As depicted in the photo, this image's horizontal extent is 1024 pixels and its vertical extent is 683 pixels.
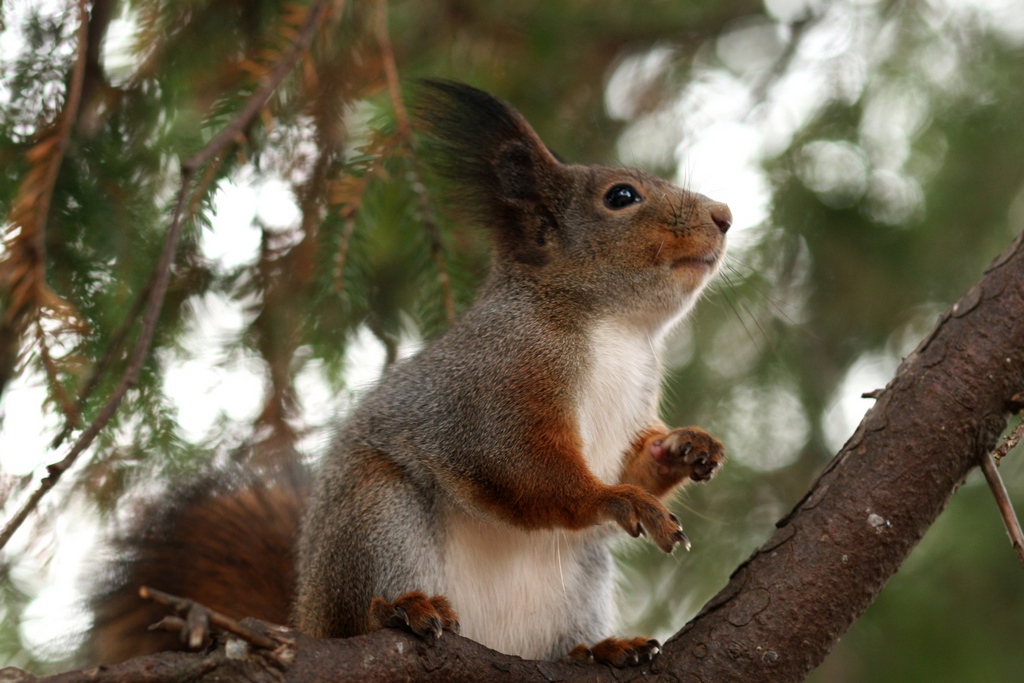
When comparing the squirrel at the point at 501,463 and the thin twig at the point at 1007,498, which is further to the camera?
the squirrel at the point at 501,463

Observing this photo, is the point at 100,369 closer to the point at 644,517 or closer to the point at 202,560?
the point at 202,560

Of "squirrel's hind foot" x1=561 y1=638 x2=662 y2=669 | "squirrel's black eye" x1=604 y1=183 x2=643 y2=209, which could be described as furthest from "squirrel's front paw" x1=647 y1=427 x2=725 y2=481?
"squirrel's black eye" x1=604 y1=183 x2=643 y2=209

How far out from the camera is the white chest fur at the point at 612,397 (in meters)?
2.57

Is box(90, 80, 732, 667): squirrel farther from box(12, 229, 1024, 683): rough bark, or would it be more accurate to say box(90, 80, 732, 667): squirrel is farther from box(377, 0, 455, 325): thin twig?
box(12, 229, 1024, 683): rough bark

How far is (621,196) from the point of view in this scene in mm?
2832

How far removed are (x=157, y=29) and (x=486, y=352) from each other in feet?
4.11

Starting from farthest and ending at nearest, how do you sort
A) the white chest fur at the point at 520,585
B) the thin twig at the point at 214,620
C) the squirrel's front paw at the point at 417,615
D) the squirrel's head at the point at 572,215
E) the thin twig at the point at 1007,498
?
the squirrel's head at the point at 572,215 → the white chest fur at the point at 520,585 → the squirrel's front paw at the point at 417,615 → the thin twig at the point at 1007,498 → the thin twig at the point at 214,620

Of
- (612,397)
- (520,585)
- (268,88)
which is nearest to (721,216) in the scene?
(612,397)

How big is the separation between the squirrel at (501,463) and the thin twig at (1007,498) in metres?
0.63

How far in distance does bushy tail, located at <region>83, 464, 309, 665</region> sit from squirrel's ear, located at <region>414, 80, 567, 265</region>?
1041mm

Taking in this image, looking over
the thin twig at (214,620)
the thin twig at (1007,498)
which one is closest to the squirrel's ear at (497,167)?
the thin twig at (1007,498)

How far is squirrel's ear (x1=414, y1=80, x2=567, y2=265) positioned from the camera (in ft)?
8.99

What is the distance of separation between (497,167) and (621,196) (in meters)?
0.36

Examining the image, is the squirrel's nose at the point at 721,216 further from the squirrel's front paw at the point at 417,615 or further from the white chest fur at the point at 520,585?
the squirrel's front paw at the point at 417,615
